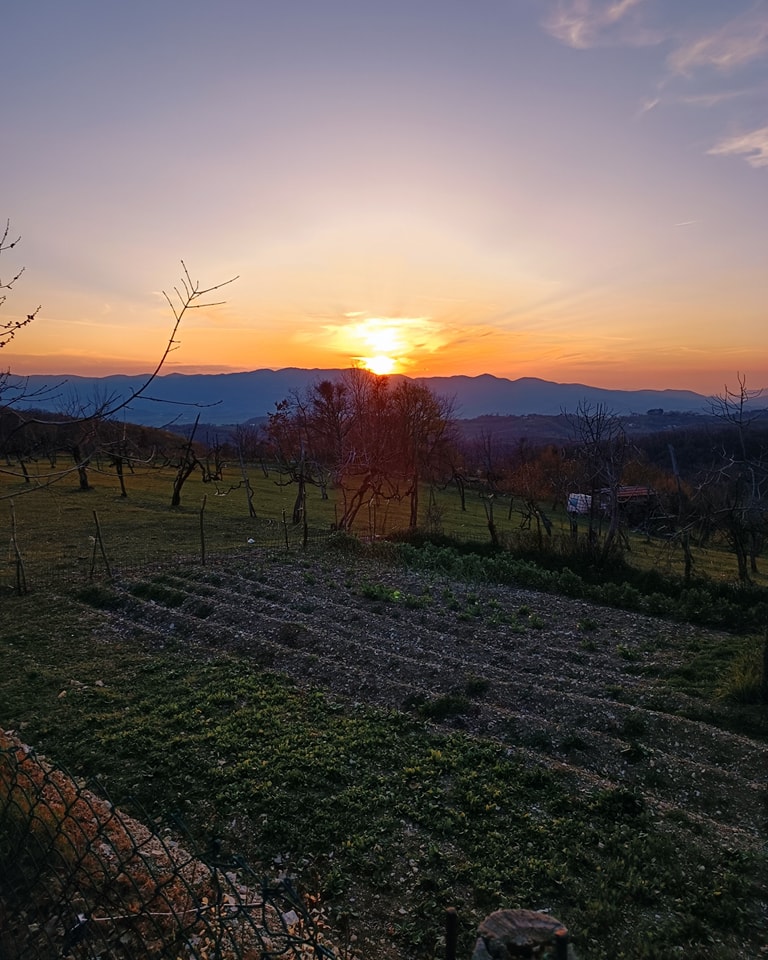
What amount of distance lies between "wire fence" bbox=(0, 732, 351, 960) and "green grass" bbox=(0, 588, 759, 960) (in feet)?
2.44

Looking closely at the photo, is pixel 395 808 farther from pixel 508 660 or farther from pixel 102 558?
pixel 102 558

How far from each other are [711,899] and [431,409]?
138 ft

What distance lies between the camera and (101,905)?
3.81 meters

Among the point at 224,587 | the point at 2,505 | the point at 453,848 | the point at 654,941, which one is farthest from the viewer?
the point at 2,505

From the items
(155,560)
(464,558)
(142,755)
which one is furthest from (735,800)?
(155,560)

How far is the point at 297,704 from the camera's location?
8.55 m

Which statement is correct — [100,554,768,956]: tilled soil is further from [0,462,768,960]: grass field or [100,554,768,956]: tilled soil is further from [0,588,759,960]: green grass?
[0,588,759,960]: green grass

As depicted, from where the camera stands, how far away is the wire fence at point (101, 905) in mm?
3316

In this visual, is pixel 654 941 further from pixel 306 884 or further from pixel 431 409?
pixel 431 409

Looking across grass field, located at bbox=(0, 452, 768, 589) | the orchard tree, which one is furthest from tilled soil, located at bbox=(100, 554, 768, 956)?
the orchard tree

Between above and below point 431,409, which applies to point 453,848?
below

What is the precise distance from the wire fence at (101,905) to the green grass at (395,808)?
0.74 m

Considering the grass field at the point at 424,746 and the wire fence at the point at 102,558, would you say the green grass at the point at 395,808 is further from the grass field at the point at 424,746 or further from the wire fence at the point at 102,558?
the wire fence at the point at 102,558

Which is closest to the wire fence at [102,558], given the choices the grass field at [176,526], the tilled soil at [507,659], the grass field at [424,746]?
the grass field at [176,526]
